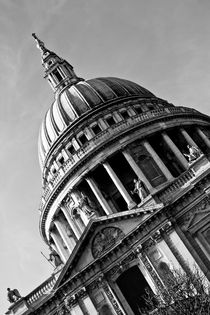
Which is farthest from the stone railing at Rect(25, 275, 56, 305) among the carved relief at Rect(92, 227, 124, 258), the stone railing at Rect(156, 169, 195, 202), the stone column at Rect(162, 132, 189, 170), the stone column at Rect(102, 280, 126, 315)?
the stone column at Rect(162, 132, 189, 170)

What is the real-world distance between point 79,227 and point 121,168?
7024 mm

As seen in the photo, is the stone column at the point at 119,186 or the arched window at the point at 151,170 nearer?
the stone column at the point at 119,186

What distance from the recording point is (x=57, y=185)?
4647cm

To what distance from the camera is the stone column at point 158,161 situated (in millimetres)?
42438

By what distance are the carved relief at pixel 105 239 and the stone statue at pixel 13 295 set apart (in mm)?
6982

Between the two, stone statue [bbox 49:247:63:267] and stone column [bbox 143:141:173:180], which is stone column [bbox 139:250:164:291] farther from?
stone statue [bbox 49:247:63:267]

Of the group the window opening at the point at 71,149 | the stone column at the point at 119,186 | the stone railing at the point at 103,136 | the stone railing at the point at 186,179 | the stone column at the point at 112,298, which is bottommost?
the stone column at the point at 112,298

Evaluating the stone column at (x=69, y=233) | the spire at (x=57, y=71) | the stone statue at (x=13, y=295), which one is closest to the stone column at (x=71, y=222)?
the stone column at (x=69, y=233)

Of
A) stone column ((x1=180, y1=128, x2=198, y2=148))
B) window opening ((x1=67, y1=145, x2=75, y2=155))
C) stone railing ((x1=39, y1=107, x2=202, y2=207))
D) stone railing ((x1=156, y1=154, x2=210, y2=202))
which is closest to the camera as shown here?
stone railing ((x1=156, y1=154, x2=210, y2=202))

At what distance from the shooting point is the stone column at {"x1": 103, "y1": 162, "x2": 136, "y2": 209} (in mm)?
40812

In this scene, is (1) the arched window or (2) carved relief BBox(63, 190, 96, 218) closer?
(2) carved relief BBox(63, 190, 96, 218)

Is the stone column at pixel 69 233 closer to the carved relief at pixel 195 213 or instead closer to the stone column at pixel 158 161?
the stone column at pixel 158 161

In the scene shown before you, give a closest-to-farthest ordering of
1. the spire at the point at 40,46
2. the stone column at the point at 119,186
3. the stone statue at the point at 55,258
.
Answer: the stone column at the point at 119,186 → the stone statue at the point at 55,258 → the spire at the point at 40,46

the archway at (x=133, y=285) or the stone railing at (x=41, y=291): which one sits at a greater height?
the stone railing at (x=41, y=291)
